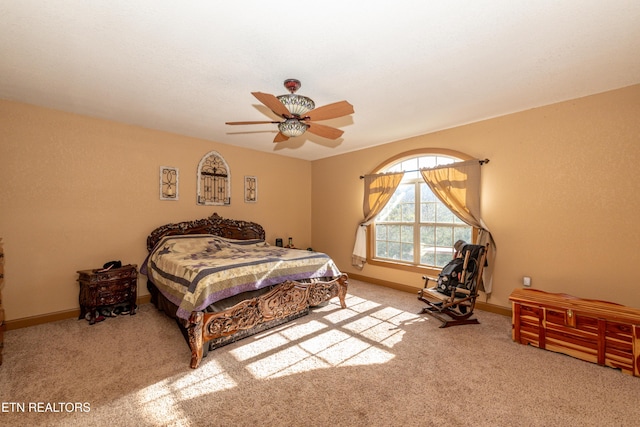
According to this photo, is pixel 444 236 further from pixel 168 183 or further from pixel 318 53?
pixel 168 183

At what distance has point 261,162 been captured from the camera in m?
5.73

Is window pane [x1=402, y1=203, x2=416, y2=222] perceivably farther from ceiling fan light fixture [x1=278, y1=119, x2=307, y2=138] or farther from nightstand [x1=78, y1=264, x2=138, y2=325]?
nightstand [x1=78, y1=264, x2=138, y2=325]

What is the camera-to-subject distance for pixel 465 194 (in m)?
4.07

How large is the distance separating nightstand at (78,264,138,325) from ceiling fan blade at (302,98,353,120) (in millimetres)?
3257

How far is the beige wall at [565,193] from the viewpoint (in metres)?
2.97

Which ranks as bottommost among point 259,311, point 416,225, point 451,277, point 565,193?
point 259,311

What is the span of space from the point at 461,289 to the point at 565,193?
169cm

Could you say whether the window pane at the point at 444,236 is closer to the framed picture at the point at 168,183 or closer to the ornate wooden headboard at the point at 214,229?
the ornate wooden headboard at the point at 214,229

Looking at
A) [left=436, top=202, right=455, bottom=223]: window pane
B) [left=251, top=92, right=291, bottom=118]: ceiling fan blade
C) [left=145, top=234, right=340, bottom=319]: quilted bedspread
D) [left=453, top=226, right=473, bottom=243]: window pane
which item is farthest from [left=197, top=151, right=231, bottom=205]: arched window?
[left=453, top=226, right=473, bottom=243]: window pane

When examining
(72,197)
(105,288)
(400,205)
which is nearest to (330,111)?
(400,205)

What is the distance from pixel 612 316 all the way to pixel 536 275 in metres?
1.12

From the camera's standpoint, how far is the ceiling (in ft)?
6.09

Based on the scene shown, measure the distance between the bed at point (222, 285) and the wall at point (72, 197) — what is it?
487 millimetres

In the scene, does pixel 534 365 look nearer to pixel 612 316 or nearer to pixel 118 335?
pixel 612 316
